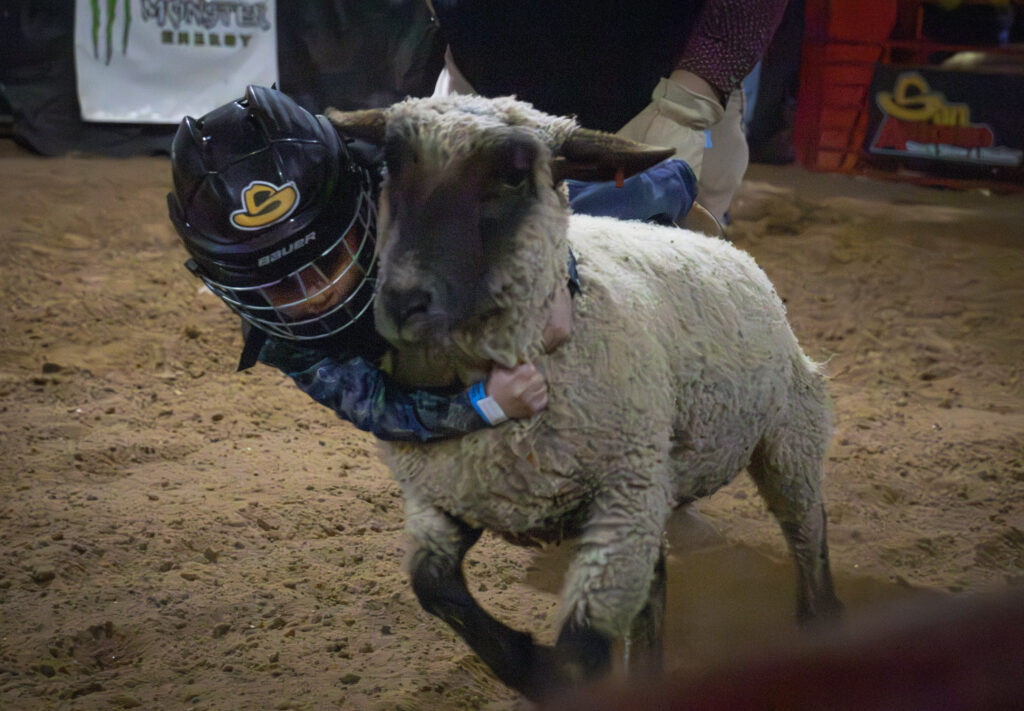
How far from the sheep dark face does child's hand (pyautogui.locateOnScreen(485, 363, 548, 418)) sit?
18 centimetres

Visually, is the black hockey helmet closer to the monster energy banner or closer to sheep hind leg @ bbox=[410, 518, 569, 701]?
sheep hind leg @ bbox=[410, 518, 569, 701]

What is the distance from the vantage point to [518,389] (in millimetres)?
2148

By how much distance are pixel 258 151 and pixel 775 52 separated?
10.2m

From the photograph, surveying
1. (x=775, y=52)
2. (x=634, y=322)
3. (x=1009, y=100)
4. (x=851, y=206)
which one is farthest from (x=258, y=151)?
(x=775, y=52)

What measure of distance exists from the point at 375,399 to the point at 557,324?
1.61 ft

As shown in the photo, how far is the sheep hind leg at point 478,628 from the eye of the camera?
87.9 inches

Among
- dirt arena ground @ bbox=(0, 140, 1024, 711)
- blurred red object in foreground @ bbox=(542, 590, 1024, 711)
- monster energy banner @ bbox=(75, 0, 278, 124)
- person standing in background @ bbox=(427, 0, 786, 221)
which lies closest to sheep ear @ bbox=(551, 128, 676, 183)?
person standing in background @ bbox=(427, 0, 786, 221)

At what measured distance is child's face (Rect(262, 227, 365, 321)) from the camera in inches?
85.4

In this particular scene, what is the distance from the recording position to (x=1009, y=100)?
29.8ft

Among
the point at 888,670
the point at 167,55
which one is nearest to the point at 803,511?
the point at 888,670

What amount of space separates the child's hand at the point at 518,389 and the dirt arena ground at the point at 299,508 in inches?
30.3

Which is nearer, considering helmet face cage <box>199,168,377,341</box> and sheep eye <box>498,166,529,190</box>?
sheep eye <box>498,166,529,190</box>

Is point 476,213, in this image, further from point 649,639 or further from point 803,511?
point 803,511

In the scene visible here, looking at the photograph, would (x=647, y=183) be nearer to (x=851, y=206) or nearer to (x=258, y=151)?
(x=258, y=151)
